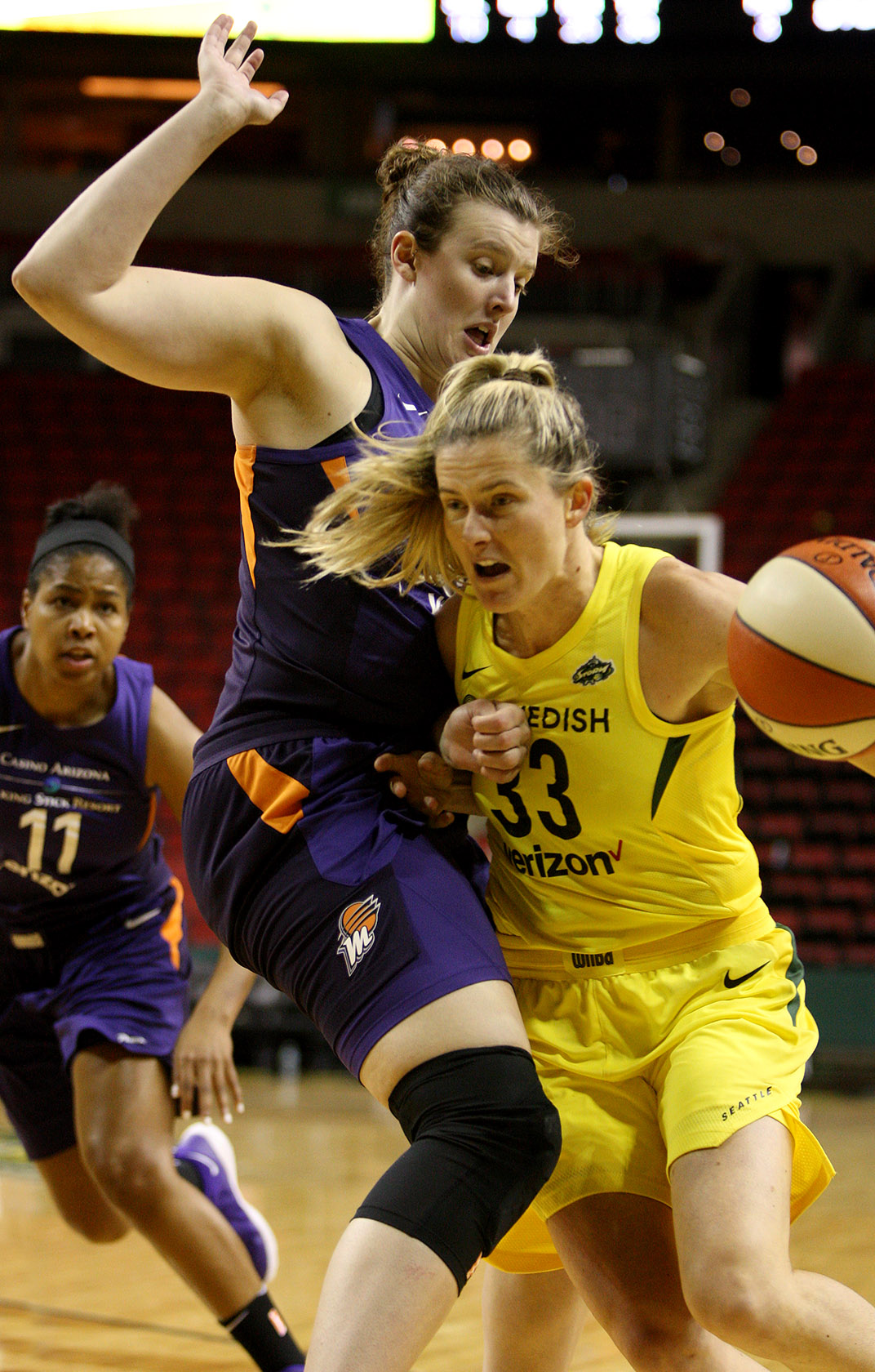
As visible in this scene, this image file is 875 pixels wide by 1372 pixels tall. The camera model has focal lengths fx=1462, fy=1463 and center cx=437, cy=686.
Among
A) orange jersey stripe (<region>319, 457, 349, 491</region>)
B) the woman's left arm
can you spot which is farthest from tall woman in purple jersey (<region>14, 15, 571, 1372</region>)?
the woman's left arm

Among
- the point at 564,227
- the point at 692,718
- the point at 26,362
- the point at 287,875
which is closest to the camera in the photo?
the point at 287,875

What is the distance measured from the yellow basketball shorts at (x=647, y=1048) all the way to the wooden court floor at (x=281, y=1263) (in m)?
1.52

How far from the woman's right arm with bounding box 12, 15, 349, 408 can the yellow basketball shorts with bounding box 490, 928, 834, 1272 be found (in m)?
1.06

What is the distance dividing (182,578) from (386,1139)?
562 centimetres

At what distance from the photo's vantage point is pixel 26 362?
1360cm

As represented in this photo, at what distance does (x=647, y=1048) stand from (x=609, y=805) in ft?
Result: 1.30

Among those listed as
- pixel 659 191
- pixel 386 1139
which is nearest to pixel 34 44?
pixel 659 191

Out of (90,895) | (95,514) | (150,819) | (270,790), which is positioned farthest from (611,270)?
(270,790)

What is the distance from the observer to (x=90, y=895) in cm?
368

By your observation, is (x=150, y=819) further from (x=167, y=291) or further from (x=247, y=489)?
(x=167, y=291)

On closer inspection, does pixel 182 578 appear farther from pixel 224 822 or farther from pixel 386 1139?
pixel 224 822

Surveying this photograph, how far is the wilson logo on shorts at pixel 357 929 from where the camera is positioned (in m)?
1.98

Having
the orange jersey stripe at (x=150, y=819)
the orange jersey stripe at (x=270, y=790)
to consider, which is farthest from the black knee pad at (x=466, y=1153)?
the orange jersey stripe at (x=150, y=819)

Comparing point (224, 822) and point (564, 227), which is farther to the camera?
point (564, 227)
